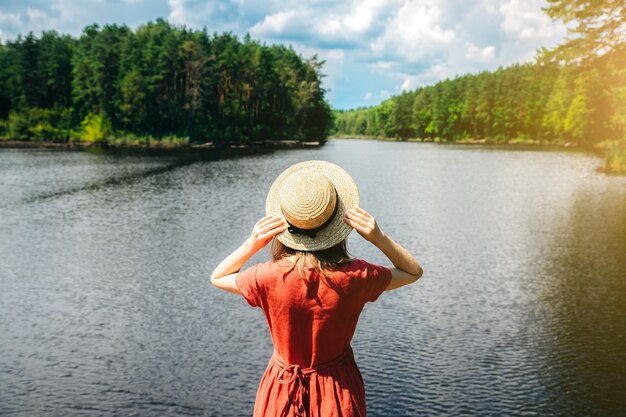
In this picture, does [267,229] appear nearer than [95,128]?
Yes

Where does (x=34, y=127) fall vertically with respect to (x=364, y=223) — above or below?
below

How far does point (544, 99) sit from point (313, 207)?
4578 inches

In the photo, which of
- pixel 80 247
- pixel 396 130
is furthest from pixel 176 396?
pixel 396 130

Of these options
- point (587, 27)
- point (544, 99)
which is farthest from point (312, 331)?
point (544, 99)

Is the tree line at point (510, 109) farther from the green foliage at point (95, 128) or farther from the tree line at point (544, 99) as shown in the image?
the green foliage at point (95, 128)

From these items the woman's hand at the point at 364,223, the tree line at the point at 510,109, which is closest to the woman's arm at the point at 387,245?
the woman's hand at the point at 364,223

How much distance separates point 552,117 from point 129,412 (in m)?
104

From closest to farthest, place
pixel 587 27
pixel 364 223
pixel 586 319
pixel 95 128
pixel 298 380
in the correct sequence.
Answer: pixel 364 223 < pixel 298 380 < pixel 586 319 < pixel 587 27 < pixel 95 128

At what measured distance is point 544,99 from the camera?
10756 centimetres

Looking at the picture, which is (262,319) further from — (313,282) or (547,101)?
(547,101)

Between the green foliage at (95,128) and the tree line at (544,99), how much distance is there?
58.0 metres

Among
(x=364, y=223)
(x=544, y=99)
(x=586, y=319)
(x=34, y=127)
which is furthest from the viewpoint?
(x=544, y=99)

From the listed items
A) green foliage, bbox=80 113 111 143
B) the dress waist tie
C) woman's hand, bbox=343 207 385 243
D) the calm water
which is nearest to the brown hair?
woman's hand, bbox=343 207 385 243

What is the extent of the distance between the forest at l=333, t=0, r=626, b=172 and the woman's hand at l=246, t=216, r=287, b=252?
3340 centimetres
